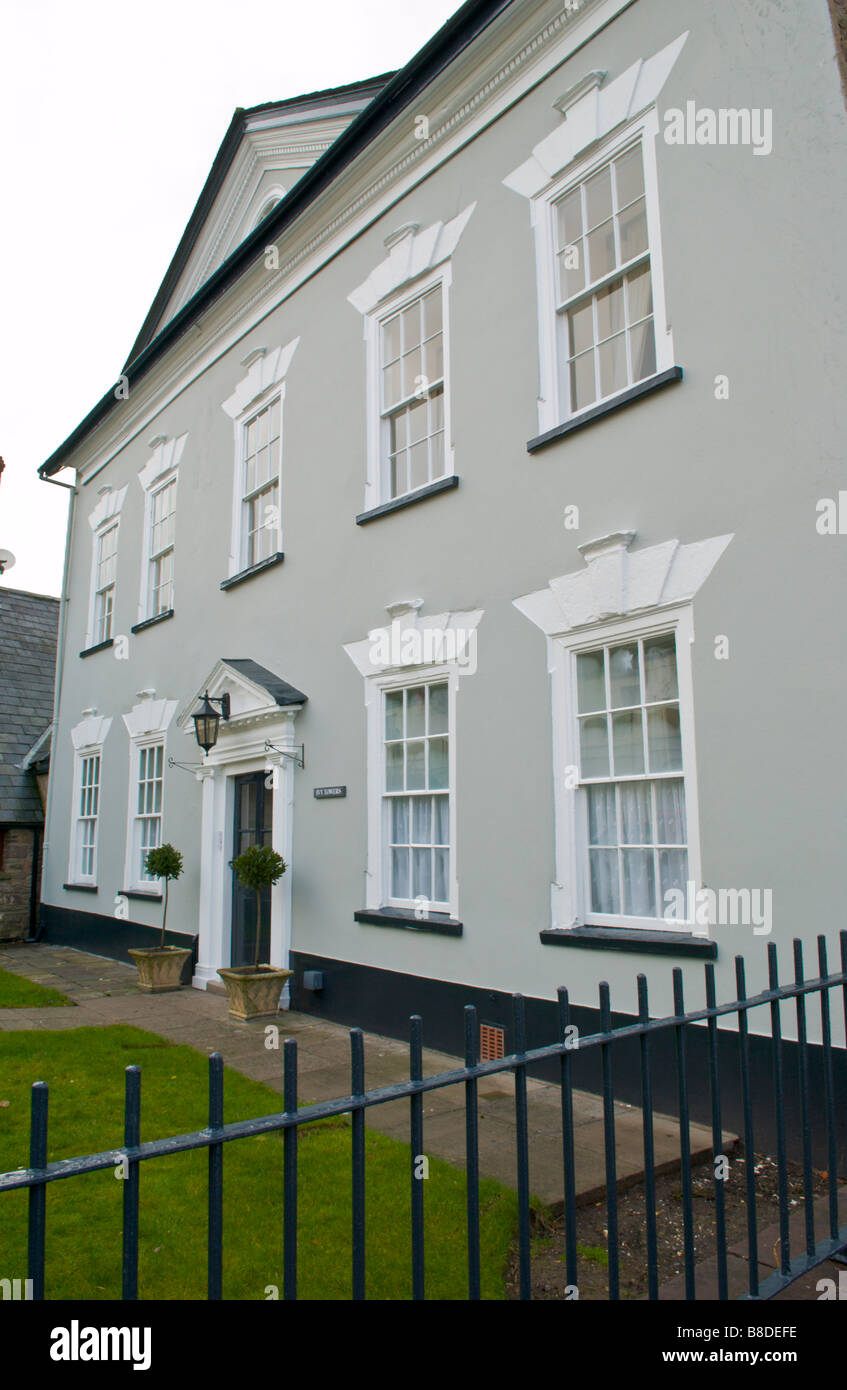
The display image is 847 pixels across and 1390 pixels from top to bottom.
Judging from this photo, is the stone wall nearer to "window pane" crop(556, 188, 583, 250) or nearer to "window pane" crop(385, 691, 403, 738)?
"window pane" crop(385, 691, 403, 738)

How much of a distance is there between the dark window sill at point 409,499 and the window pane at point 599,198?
7.13 feet

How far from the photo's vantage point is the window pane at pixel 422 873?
794 centimetres

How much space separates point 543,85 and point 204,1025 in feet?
28.0

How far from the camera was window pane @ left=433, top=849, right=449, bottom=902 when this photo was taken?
7.79 m

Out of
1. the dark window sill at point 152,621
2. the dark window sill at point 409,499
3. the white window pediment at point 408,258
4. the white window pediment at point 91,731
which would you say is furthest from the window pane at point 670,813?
the white window pediment at point 91,731

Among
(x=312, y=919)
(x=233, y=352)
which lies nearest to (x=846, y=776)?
(x=312, y=919)

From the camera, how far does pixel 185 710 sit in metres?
11.1

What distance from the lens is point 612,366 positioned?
268 inches

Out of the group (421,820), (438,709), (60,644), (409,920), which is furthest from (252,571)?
(60,644)

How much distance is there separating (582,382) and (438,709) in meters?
2.87

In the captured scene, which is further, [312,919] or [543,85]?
[312,919]

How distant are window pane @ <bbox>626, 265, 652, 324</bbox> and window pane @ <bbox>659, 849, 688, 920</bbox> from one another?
3.72m

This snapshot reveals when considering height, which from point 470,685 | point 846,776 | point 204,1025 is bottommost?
point 204,1025

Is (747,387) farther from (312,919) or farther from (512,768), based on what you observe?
(312,919)
